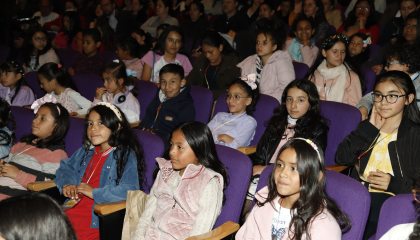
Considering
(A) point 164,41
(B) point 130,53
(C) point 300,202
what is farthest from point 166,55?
(C) point 300,202

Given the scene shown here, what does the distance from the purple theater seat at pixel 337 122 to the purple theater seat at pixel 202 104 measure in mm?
912

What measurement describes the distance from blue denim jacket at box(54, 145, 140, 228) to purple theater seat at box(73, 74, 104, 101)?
1370mm

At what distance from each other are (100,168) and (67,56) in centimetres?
308

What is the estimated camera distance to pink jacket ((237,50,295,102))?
3.44 meters

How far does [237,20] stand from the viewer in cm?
584

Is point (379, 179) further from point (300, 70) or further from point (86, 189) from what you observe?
point (300, 70)

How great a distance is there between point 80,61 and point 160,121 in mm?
1830

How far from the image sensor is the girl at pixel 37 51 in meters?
4.71

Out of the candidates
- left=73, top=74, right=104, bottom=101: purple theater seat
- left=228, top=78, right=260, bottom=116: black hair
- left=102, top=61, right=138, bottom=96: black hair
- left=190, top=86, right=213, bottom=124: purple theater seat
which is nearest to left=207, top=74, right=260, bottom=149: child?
left=228, top=78, right=260, bottom=116: black hair

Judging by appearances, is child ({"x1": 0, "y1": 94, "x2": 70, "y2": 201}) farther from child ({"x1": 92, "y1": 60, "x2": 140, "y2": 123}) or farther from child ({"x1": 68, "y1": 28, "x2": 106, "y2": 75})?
child ({"x1": 68, "y1": 28, "x2": 106, "y2": 75})

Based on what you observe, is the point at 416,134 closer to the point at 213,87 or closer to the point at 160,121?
the point at 160,121

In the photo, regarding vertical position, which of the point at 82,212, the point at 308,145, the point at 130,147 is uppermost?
the point at 308,145

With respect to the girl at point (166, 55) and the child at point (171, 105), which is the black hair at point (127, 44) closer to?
the girl at point (166, 55)

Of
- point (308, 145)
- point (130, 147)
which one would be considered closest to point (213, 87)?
point (130, 147)
